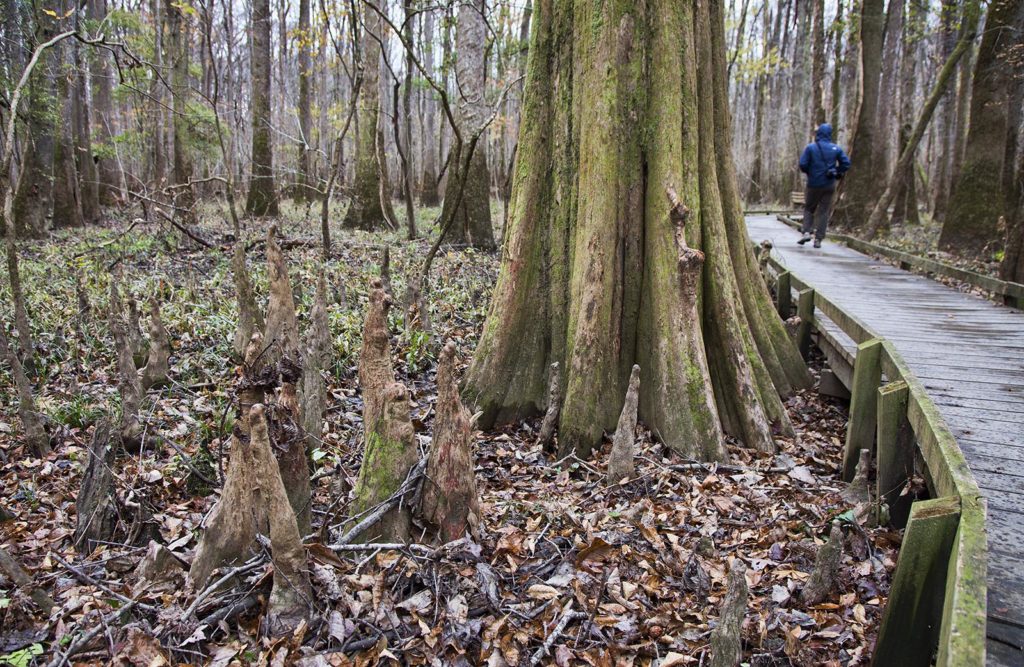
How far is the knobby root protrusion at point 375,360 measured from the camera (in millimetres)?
3166

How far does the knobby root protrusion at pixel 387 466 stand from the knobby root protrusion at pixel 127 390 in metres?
2.35

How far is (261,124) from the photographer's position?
15.1 metres

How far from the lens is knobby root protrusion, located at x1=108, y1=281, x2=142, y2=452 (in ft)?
14.6

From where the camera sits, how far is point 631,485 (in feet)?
13.9

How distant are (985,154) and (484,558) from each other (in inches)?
510

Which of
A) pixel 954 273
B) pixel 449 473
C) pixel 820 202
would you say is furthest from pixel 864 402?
pixel 820 202

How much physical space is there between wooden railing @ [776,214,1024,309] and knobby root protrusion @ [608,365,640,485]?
571 cm

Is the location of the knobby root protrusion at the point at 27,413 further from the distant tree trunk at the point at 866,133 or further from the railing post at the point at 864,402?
the distant tree trunk at the point at 866,133

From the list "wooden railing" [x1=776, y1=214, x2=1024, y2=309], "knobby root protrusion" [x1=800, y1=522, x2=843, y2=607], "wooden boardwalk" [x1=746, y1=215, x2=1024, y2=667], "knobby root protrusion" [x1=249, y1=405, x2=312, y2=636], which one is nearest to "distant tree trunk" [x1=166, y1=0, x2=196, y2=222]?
"knobby root protrusion" [x1=249, y1=405, x2=312, y2=636]

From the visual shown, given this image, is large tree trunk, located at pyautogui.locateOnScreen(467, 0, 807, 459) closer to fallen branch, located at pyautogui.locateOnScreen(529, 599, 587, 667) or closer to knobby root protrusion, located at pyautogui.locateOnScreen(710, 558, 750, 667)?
fallen branch, located at pyautogui.locateOnScreen(529, 599, 587, 667)

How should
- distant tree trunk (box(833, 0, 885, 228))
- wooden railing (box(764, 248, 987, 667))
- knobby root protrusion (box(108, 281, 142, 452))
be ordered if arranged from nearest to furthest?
wooden railing (box(764, 248, 987, 667)) < knobby root protrusion (box(108, 281, 142, 452)) < distant tree trunk (box(833, 0, 885, 228))

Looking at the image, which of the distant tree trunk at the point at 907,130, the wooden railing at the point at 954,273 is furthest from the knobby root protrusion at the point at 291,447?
the distant tree trunk at the point at 907,130

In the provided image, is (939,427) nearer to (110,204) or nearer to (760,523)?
(760,523)

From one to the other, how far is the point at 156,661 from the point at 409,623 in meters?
1.04
